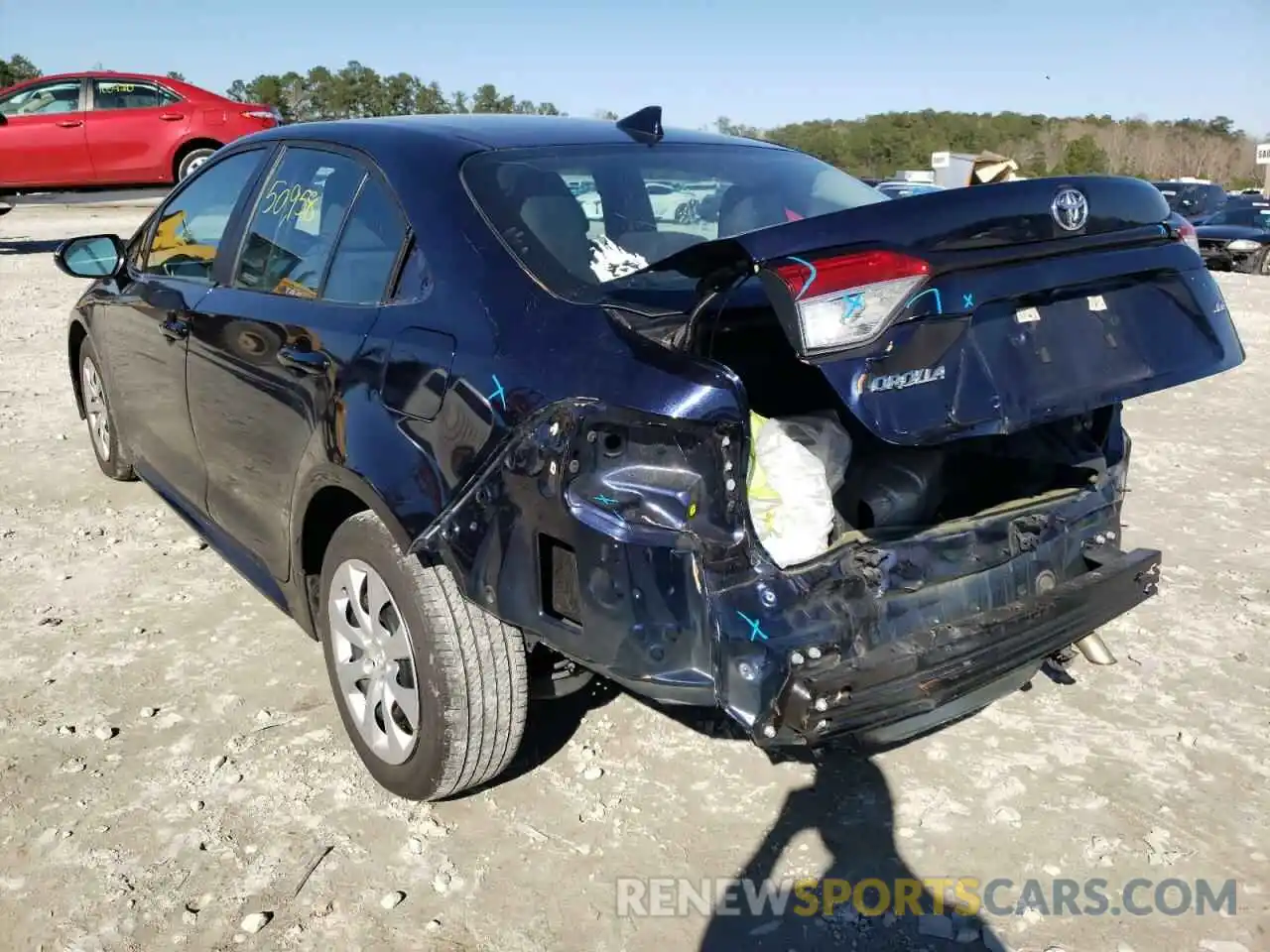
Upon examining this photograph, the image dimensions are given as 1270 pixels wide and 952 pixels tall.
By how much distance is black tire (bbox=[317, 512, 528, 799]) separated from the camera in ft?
8.21

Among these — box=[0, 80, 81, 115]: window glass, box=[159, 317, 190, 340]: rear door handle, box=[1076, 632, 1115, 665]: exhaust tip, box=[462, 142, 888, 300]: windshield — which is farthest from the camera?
box=[0, 80, 81, 115]: window glass

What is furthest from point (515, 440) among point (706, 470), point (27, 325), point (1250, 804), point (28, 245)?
point (28, 245)

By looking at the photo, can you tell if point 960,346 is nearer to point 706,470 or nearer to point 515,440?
point 706,470

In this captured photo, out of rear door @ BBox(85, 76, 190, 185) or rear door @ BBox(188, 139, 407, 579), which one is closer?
rear door @ BBox(188, 139, 407, 579)

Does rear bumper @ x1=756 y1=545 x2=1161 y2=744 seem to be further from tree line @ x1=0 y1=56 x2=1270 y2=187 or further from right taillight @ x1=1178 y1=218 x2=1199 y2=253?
tree line @ x1=0 y1=56 x2=1270 y2=187

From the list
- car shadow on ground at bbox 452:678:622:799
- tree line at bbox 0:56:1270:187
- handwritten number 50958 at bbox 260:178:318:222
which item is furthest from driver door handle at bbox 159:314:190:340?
tree line at bbox 0:56:1270:187

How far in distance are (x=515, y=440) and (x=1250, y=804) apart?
2.18m

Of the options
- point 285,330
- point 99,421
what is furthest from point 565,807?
point 99,421

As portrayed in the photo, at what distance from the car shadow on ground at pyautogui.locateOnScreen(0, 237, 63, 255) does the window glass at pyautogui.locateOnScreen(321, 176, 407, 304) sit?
1364cm

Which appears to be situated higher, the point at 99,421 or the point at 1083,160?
the point at 1083,160

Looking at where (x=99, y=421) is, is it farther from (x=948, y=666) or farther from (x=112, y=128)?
(x=112, y=128)

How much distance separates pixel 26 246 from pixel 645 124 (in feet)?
51.2

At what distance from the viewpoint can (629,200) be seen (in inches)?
115

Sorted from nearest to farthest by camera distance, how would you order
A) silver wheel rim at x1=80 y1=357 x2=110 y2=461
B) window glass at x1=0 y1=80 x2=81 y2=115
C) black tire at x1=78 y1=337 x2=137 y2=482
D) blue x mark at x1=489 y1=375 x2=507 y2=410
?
1. blue x mark at x1=489 y1=375 x2=507 y2=410
2. black tire at x1=78 y1=337 x2=137 y2=482
3. silver wheel rim at x1=80 y1=357 x2=110 y2=461
4. window glass at x1=0 y1=80 x2=81 y2=115
